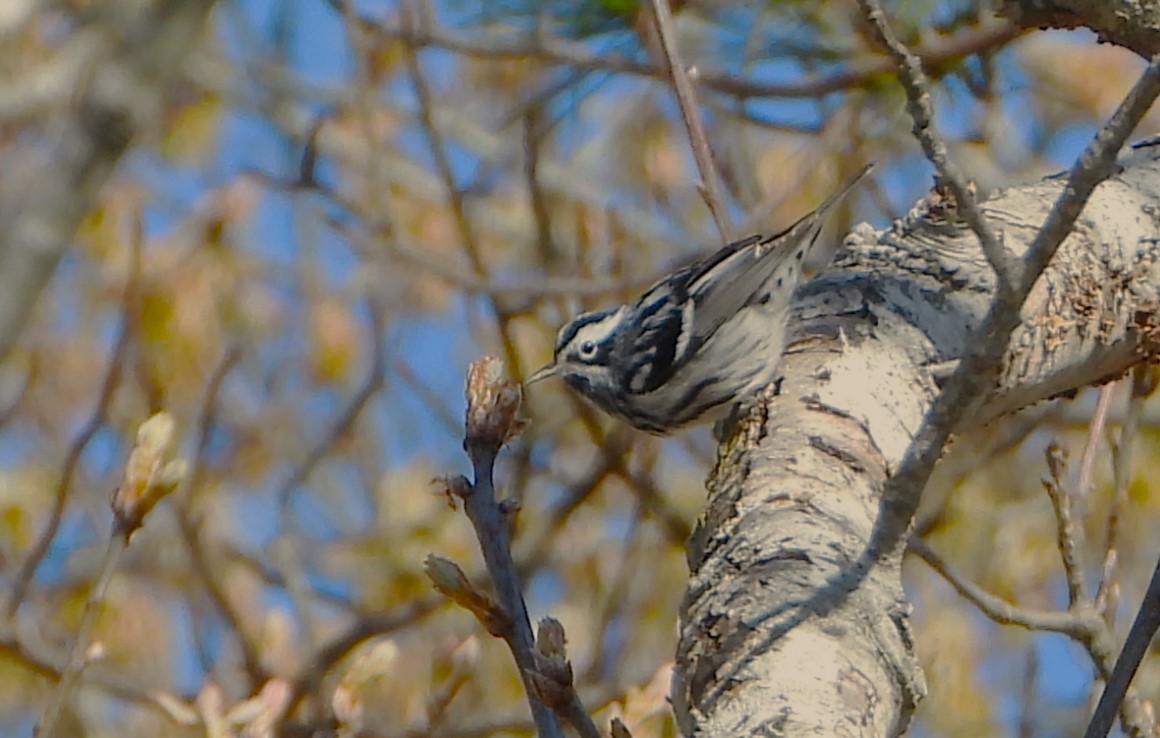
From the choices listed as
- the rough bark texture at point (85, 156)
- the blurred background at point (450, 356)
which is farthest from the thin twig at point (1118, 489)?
the rough bark texture at point (85, 156)

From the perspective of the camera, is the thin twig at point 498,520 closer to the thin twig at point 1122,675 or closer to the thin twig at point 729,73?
the thin twig at point 1122,675

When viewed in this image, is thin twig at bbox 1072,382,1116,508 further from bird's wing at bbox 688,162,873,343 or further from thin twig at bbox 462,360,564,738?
thin twig at bbox 462,360,564,738

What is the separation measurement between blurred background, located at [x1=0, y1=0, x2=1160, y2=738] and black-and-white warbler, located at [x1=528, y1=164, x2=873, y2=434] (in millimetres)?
176

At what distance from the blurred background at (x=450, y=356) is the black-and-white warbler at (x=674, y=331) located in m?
0.18

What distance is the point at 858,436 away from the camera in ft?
7.84

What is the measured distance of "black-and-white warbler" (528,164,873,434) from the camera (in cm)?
413

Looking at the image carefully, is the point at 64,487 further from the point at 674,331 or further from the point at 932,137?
the point at 932,137

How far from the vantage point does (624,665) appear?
19.3 ft

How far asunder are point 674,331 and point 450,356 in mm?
3315

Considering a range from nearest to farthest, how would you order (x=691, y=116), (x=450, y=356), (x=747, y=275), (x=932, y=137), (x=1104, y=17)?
(x=932, y=137) → (x=1104, y=17) → (x=691, y=116) → (x=747, y=275) → (x=450, y=356)

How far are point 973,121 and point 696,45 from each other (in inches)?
40.3

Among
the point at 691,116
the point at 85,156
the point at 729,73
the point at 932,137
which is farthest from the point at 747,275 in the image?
the point at 932,137

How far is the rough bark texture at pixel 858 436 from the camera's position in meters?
1.95

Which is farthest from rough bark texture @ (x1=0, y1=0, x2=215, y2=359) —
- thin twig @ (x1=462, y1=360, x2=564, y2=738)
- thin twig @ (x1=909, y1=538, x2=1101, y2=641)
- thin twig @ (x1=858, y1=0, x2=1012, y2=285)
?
thin twig @ (x1=858, y1=0, x2=1012, y2=285)
